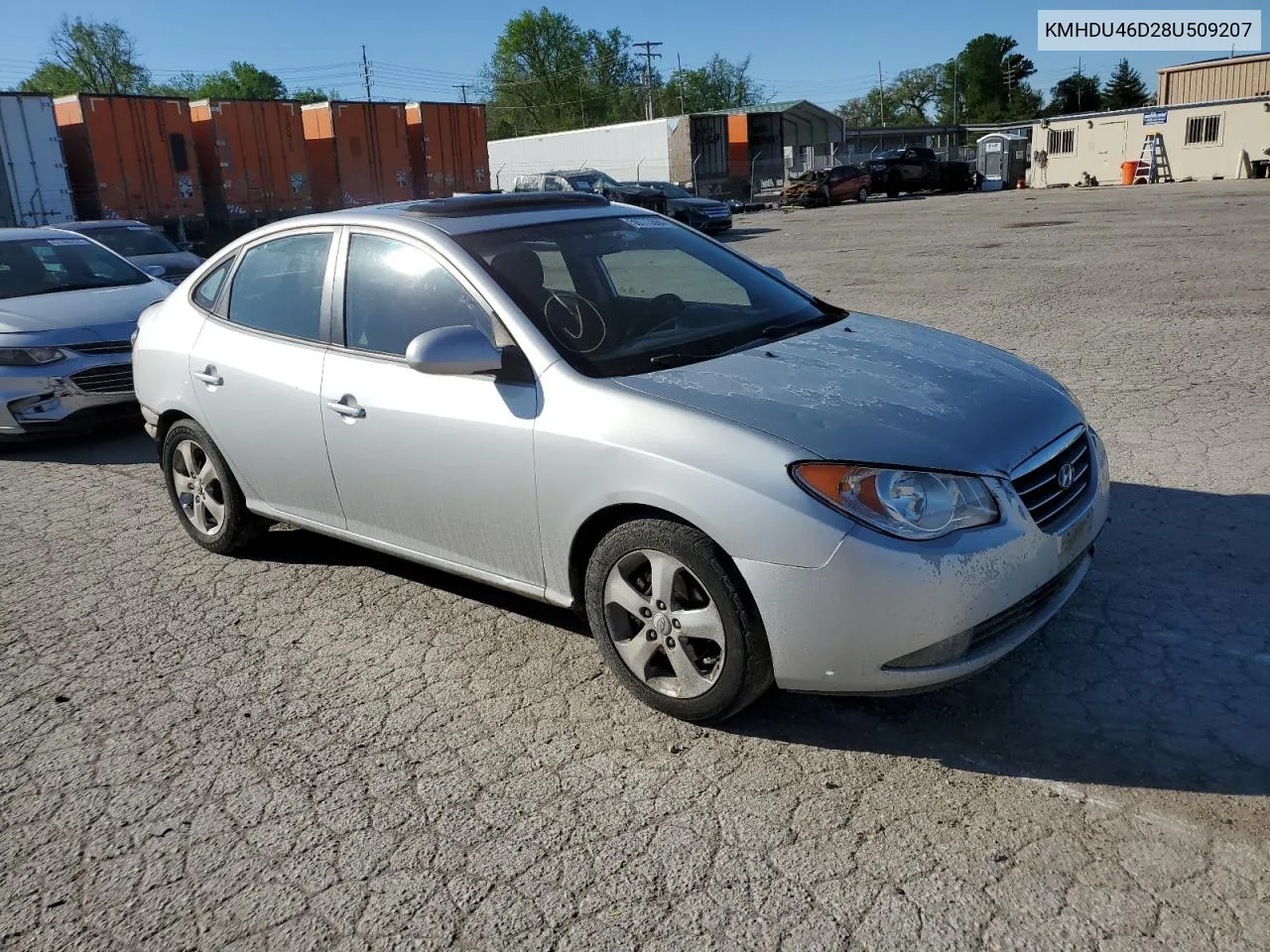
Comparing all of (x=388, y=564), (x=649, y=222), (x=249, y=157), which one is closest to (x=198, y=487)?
(x=388, y=564)

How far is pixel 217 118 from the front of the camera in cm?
2477

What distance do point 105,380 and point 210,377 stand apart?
3.38m

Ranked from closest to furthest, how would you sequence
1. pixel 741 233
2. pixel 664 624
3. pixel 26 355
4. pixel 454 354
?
pixel 664 624 < pixel 454 354 < pixel 26 355 < pixel 741 233

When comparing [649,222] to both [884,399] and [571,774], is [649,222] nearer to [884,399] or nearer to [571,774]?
[884,399]

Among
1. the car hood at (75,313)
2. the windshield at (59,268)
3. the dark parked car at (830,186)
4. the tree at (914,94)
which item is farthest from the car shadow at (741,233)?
the tree at (914,94)

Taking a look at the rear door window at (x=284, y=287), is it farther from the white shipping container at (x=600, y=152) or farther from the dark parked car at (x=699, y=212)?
the white shipping container at (x=600, y=152)

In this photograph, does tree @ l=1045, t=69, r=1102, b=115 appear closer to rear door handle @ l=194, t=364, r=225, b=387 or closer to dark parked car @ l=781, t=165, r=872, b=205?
dark parked car @ l=781, t=165, r=872, b=205

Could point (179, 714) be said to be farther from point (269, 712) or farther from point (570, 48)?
point (570, 48)

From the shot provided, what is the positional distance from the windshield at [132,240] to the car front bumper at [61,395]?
6047mm

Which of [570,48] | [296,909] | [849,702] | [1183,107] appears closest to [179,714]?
[296,909]

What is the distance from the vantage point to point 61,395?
24.4ft

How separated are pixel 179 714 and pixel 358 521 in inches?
39.8

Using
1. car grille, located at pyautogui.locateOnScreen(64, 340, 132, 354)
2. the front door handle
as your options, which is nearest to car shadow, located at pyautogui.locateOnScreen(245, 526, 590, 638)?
the front door handle

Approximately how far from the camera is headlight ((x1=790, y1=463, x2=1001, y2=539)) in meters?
2.96
